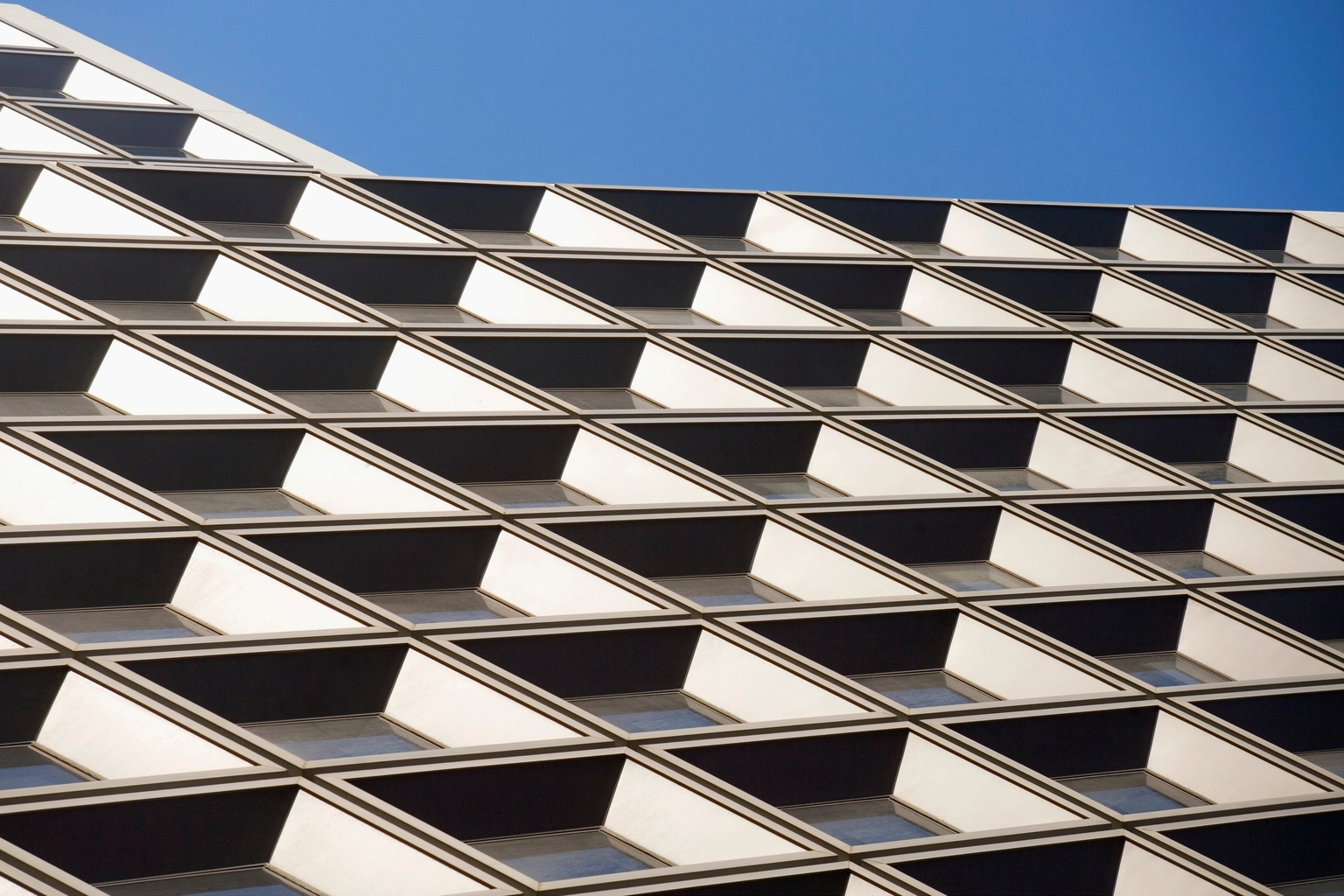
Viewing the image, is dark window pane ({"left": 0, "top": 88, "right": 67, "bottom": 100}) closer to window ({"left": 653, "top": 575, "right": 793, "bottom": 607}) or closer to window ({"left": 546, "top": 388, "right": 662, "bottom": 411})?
window ({"left": 546, "top": 388, "right": 662, "bottom": 411})

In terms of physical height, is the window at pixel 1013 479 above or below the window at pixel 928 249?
below

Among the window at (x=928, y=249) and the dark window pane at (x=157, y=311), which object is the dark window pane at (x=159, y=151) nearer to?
the dark window pane at (x=157, y=311)

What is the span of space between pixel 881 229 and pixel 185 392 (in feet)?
46.6

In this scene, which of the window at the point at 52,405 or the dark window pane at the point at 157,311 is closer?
the window at the point at 52,405

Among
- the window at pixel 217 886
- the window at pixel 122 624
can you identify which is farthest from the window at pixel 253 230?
the window at pixel 217 886

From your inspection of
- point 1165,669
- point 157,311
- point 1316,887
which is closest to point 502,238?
point 157,311

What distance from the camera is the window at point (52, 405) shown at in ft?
50.5

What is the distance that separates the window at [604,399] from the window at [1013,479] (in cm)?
481

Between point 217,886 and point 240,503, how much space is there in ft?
17.0

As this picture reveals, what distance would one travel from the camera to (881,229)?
26.5 metres

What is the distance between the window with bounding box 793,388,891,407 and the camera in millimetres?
20844

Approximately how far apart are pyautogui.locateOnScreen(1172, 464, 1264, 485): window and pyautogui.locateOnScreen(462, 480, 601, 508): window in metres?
10.1

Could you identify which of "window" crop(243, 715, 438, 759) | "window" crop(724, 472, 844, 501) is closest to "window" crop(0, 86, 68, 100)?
"window" crop(724, 472, 844, 501)

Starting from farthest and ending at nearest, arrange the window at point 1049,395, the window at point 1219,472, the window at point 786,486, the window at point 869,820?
1. the window at point 1049,395
2. the window at point 1219,472
3. the window at point 786,486
4. the window at point 869,820
